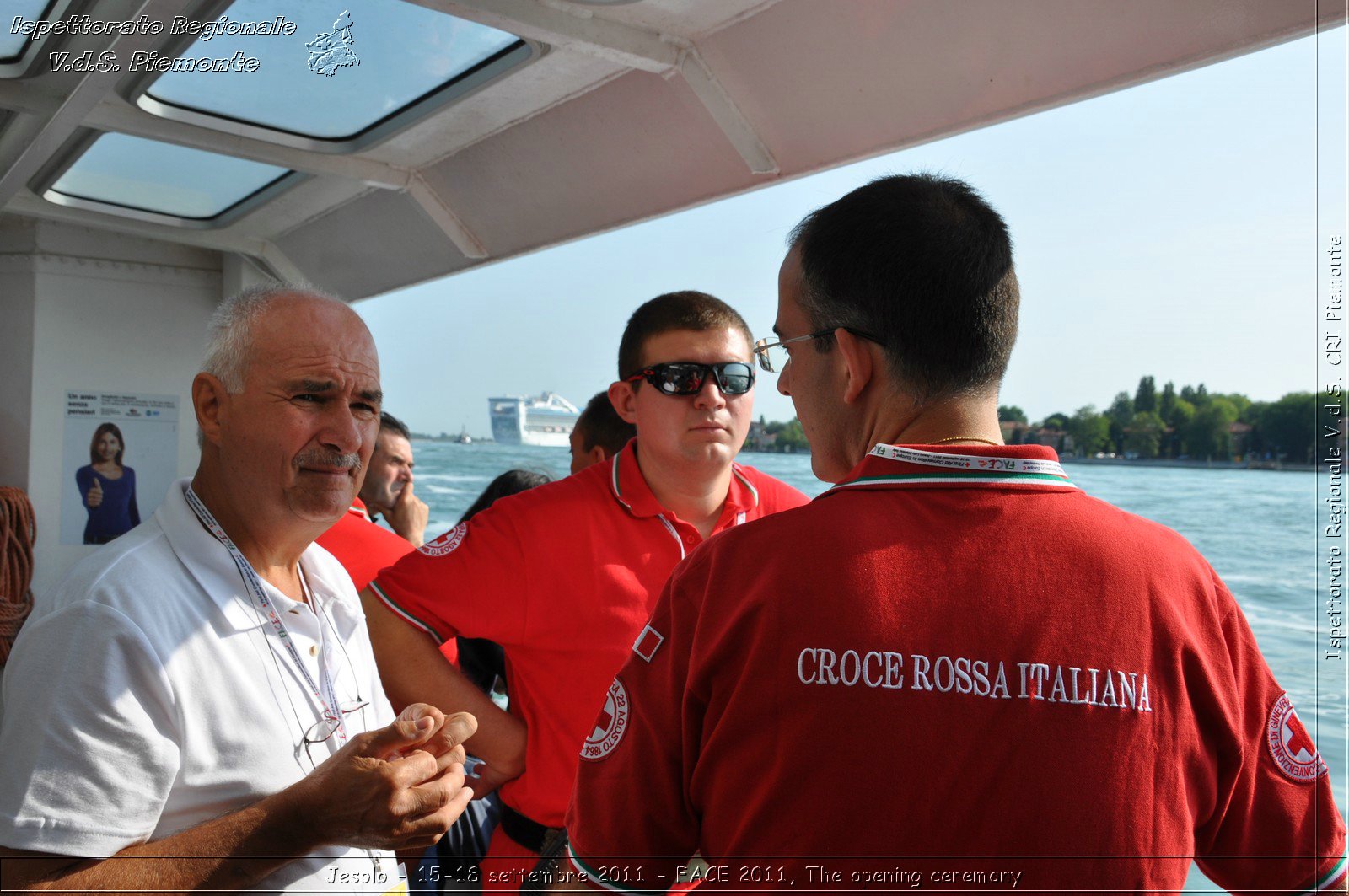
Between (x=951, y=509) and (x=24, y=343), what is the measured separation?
5911 mm

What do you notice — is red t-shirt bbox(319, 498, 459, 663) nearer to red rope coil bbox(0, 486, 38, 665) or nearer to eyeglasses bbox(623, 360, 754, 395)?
eyeglasses bbox(623, 360, 754, 395)

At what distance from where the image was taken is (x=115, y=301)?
564 cm

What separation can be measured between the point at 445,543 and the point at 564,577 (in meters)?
0.33

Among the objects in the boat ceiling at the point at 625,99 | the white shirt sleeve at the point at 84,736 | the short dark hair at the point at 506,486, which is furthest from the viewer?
the short dark hair at the point at 506,486

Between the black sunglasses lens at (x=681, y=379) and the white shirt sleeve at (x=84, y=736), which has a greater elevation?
the black sunglasses lens at (x=681, y=379)

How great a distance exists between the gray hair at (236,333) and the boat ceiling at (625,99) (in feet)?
3.74

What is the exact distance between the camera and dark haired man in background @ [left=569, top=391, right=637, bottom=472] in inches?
145

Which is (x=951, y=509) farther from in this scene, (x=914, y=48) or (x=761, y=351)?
(x=914, y=48)

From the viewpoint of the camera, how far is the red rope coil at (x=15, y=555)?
16.1 ft

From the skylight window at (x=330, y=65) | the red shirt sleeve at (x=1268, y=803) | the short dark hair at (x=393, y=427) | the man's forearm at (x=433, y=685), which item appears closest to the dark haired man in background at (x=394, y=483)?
the short dark hair at (x=393, y=427)

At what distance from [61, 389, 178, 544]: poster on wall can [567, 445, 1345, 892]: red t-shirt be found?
5.29 meters

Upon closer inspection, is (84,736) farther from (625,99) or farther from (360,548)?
(625,99)

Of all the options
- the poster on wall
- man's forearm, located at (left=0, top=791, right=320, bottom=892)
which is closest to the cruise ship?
the poster on wall

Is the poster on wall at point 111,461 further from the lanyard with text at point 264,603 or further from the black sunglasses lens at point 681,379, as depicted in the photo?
the lanyard with text at point 264,603
